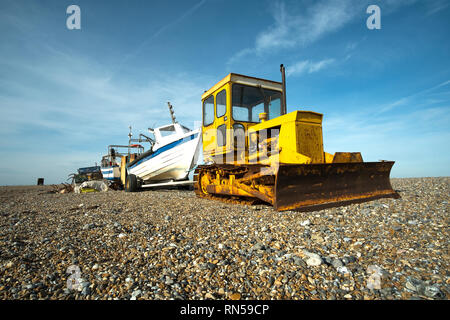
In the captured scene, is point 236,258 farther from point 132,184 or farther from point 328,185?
point 132,184

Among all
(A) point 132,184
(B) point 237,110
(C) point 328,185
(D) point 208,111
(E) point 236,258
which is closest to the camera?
(E) point 236,258

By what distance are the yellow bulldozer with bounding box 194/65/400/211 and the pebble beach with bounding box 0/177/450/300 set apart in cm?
81

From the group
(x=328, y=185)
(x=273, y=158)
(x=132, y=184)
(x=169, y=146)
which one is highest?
(x=169, y=146)

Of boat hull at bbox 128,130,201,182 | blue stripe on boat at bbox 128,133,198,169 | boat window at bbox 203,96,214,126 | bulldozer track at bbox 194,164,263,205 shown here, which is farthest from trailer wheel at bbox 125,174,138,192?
boat window at bbox 203,96,214,126

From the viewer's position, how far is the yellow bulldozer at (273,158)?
477 cm

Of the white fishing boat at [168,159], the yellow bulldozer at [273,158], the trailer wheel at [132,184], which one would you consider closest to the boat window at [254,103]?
the yellow bulldozer at [273,158]

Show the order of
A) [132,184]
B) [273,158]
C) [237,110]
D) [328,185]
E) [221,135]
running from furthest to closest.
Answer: [132,184] → [221,135] → [237,110] → [273,158] → [328,185]

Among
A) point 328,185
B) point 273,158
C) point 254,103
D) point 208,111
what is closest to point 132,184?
point 208,111

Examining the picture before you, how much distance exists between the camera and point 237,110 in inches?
257

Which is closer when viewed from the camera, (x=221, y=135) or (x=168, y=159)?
(x=221, y=135)

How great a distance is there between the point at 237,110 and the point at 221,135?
858 mm

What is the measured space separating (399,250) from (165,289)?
2.56 meters

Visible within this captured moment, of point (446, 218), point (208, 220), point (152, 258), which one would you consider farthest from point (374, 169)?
point (152, 258)

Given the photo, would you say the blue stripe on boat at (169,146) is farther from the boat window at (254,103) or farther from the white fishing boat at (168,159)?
the boat window at (254,103)
